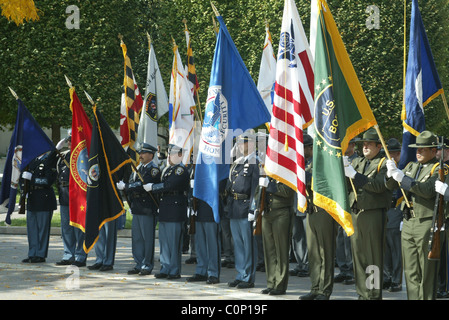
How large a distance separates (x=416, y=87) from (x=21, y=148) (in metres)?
6.83

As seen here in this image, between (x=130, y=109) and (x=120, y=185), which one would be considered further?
(x=130, y=109)

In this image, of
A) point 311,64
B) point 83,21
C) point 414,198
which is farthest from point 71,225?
point 83,21

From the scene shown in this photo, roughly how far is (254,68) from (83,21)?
23.7 ft

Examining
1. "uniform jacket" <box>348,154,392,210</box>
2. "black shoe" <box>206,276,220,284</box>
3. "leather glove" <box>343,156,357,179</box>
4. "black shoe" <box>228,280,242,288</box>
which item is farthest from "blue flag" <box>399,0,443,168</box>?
"black shoe" <box>206,276,220,284</box>

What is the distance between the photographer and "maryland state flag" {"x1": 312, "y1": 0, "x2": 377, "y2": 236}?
817cm

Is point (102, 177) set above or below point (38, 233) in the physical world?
above

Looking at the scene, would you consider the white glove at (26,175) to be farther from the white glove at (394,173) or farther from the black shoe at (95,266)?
the white glove at (394,173)

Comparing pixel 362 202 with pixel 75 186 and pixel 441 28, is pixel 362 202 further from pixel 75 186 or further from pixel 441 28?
pixel 441 28

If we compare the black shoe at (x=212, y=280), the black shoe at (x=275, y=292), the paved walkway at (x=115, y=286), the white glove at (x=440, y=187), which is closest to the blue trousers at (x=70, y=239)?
the paved walkway at (x=115, y=286)

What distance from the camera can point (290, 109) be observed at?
9055mm

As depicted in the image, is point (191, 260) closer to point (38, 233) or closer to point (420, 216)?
point (38, 233)

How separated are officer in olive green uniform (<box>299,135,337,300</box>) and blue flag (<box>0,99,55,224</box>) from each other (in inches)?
211

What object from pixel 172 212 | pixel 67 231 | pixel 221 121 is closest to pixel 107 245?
pixel 67 231

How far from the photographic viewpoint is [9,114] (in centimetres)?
2970
